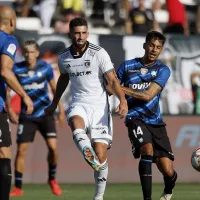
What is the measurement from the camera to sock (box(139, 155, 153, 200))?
11320 millimetres

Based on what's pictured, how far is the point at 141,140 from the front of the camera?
1165cm

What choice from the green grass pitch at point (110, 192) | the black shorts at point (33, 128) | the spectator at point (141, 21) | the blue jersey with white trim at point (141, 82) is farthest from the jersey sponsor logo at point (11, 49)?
the spectator at point (141, 21)

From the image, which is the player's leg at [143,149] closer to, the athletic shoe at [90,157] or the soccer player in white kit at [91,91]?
the soccer player in white kit at [91,91]

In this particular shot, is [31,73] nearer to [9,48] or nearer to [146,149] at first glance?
[146,149]

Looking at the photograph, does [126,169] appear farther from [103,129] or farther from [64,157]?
[103,129]

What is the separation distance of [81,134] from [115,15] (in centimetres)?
1016

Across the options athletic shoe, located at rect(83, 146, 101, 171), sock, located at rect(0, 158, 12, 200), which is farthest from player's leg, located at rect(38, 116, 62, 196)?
sock, located at rect(0, 158, 12, 200)

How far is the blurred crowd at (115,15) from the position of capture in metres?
19.7

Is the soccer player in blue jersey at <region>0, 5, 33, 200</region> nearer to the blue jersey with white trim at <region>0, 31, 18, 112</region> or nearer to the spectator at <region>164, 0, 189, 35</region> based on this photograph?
the blue jersey with white trim at <region>0, 31, 18, 112</region>

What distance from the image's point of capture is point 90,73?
446 inches

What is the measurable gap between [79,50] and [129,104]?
1069 mm

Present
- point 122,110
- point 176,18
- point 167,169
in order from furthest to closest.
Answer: point 176,18 < point 167,169 < point 122,110

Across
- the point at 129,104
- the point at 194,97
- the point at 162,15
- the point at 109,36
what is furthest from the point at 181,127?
the point at 129,104

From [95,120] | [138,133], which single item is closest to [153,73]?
[138,133]
